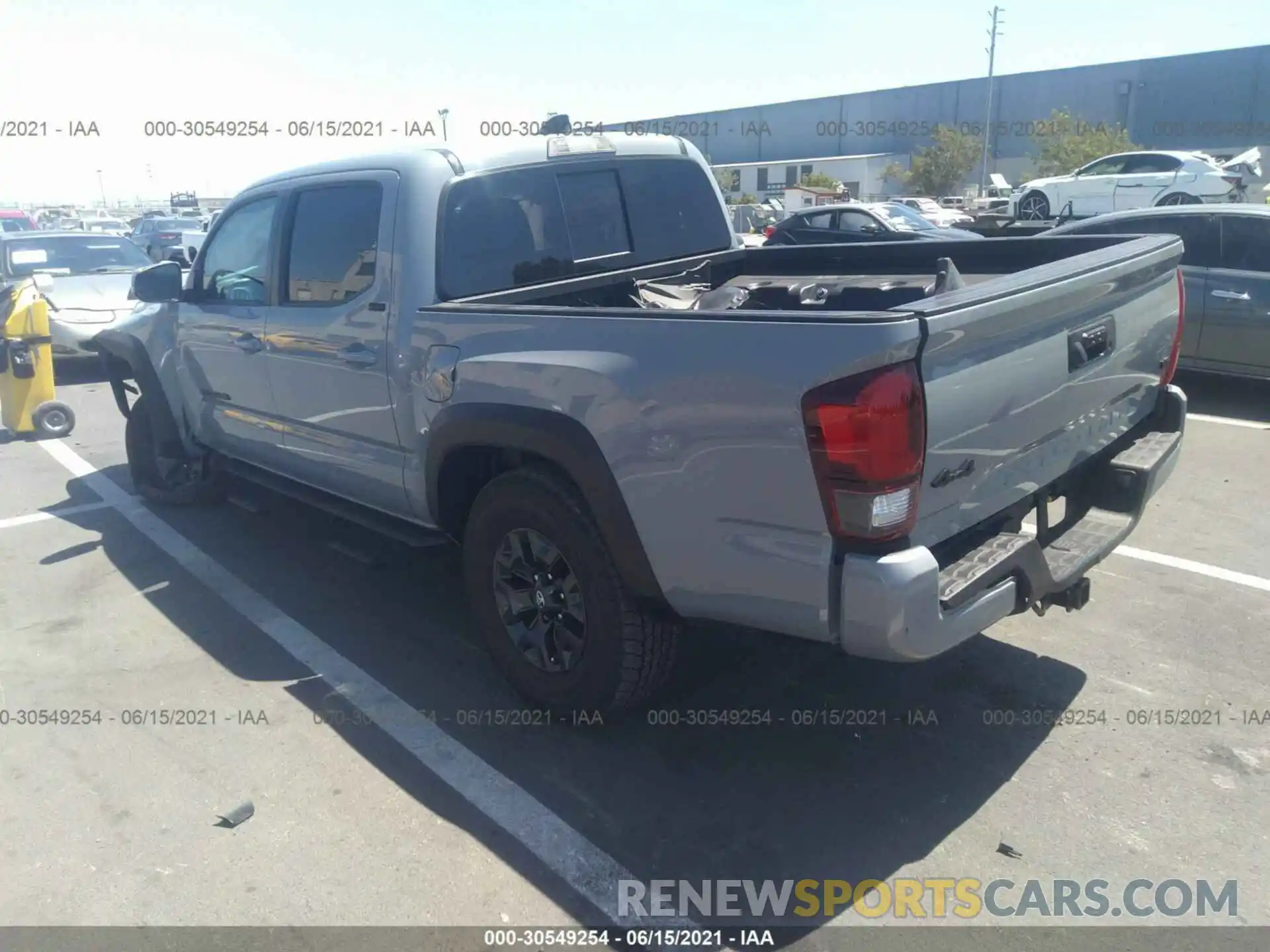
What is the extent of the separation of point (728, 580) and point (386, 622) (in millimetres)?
2353

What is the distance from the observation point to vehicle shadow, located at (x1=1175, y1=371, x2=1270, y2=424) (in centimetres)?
802

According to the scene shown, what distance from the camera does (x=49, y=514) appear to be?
6742 mm

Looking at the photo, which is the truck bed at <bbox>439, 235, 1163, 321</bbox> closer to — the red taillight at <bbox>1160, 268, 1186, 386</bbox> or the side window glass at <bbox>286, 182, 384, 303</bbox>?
the red taillight at <bbox>1160, 268, 1186, 386</bbox>

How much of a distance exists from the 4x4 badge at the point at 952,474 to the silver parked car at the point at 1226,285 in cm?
556

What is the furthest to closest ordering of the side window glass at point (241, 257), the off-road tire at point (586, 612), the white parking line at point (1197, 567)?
the side window glass at point (241, 257) < the white parking line at point (1197, 567) < the off-road tire at point (586, 612)

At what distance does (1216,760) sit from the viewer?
11.1 feet

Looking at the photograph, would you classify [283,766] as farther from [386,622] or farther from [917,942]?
[917,942]

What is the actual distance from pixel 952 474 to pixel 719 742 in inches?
55.1

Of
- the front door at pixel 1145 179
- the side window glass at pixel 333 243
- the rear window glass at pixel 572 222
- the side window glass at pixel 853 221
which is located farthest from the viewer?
the front door at pixel 1145 179

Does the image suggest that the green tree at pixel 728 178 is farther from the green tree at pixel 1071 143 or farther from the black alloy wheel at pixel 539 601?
the black alloy wheel at pixel 539 601

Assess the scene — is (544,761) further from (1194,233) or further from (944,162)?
(944,162)

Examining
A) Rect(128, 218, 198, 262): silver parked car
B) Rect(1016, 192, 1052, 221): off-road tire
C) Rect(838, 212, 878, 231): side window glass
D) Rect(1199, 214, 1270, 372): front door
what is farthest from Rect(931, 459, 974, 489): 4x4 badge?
Rect(1016, 192, 1052, 221): off-road tire

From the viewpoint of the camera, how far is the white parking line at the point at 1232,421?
7.57 m

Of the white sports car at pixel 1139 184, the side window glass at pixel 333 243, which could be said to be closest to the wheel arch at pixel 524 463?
the side window glass at pixel 333 243
